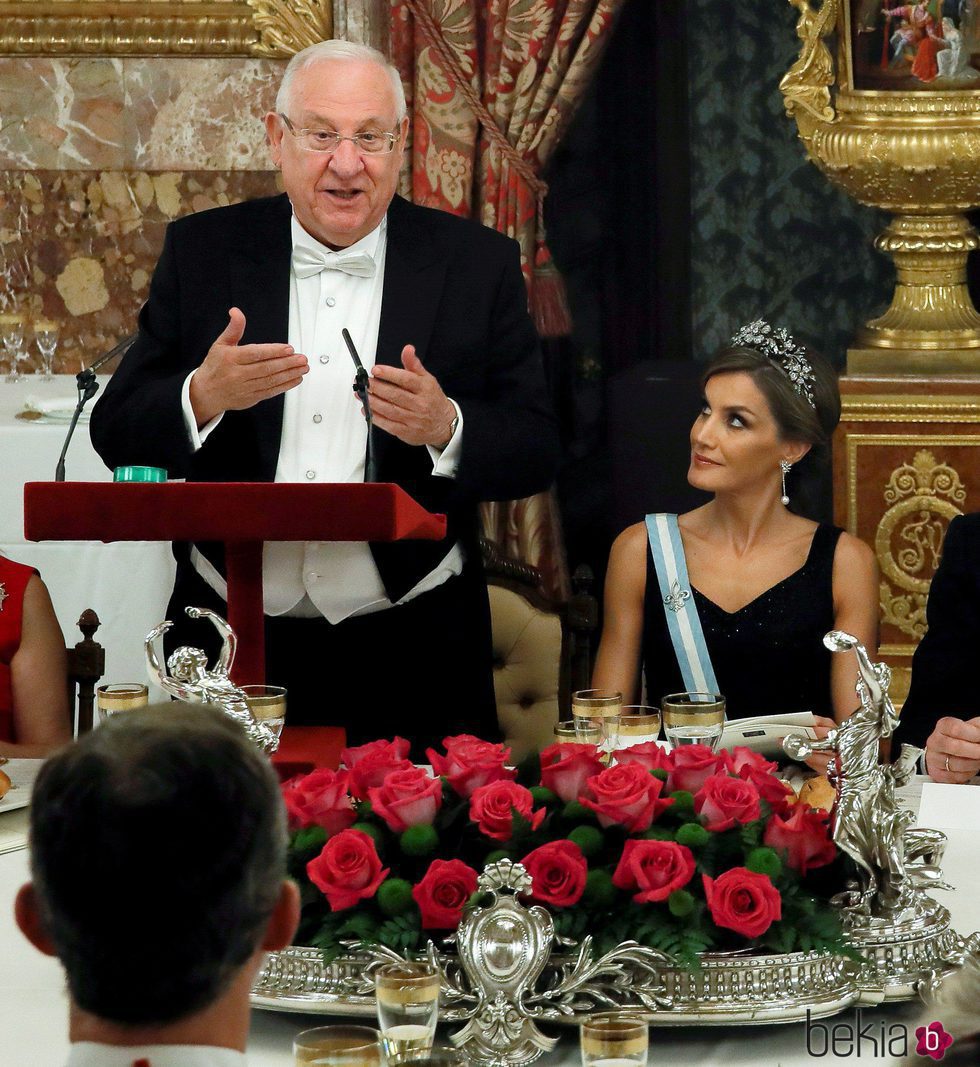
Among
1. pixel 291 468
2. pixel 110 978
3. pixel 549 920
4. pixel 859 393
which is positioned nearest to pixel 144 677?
pixel 291 468

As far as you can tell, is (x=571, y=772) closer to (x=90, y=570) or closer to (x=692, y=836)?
(x=692, y=836)

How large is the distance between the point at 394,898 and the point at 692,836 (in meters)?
0.27

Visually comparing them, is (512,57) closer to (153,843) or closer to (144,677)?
(144,677)

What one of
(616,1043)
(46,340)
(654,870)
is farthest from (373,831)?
(46,340)

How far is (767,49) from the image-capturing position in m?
4.93

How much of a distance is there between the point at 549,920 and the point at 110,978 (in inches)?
24.3

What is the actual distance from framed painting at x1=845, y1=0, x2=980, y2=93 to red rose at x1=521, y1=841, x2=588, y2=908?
2.99 m

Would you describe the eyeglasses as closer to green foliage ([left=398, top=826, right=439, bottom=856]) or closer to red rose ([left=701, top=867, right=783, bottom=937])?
green foliage ([left=398, top=826, right=439, bottom=856])

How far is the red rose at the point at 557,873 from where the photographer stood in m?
1.54

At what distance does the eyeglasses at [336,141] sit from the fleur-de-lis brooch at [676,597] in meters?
0.93

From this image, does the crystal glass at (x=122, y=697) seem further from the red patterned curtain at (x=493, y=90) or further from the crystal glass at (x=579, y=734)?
the red patterned curtain at (x=493, y=90)

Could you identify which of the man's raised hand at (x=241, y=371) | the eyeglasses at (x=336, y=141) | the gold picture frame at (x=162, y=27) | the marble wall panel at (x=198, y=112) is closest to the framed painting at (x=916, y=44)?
the gold picture frame at (x=162, y=27)

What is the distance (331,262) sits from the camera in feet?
8.97

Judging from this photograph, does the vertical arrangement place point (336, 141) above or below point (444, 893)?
above
